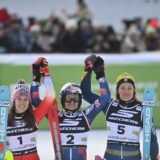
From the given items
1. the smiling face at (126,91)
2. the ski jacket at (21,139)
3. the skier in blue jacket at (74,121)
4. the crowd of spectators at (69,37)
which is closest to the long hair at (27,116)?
the ski jacket at (21,139)

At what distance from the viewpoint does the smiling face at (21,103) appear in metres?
9.05

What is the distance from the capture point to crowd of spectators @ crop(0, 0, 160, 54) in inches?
648

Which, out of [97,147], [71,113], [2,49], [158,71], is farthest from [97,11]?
[71,113]

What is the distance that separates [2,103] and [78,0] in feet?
33.4

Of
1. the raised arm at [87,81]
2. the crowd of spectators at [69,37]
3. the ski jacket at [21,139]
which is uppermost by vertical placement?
the crowd of spectators at [69,37]

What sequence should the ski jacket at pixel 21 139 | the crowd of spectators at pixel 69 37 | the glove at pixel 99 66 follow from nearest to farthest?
the ski jacket at pixel 21 139
the glove at pixel 99 66
the crowd of spectators at pixel 69 37

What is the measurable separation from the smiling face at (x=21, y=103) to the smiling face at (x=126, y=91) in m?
1.06

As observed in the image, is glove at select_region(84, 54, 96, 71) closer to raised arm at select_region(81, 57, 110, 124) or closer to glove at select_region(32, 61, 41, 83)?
raised arm at select_region(81, 57, 110, 124)

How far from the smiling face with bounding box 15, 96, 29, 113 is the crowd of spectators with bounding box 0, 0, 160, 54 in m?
7.09

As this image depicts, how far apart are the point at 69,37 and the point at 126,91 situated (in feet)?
25.6

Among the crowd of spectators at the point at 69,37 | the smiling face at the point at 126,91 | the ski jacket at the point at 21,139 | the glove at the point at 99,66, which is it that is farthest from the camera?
the crowd of spectators at the point at 69,37

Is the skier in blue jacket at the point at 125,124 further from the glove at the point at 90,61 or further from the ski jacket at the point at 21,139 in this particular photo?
the ski jacket at the point at 21,139

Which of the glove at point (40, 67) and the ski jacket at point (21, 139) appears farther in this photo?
the glove at point (40, 67)

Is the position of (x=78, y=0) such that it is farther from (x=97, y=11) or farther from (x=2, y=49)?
(x=2, y=49)
